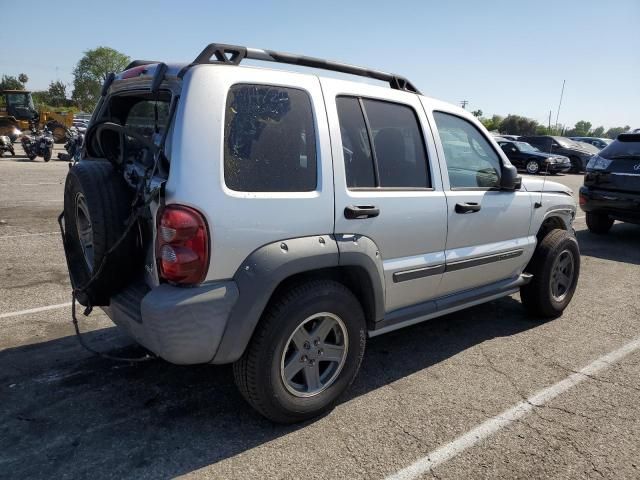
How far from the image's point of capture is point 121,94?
320cm

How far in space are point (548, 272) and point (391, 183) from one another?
6.87ft

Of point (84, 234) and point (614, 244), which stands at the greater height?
point (84, 234)

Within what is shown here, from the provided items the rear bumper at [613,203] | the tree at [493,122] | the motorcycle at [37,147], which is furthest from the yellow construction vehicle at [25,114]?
the tree at [493,122]

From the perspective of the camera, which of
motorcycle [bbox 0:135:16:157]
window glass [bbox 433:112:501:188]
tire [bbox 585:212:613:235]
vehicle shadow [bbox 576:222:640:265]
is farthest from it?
motorcycle [bbox 0:135:16:157]

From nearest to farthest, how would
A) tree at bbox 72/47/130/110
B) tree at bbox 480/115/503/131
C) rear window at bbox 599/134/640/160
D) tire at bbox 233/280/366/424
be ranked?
tire at bbox 233/280/366/424 < rear window at bbox 599/134/640/160 < tree at bbox 480/115/503/131 < tree at bbox 72/47/130/110

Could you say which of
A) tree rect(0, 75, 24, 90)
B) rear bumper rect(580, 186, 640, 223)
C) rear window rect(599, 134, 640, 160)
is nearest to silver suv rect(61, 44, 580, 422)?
rear bumper rect(580, 186, 640, 223)

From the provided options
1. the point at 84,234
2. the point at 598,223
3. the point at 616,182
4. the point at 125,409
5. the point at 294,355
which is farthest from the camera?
the point at 598,223

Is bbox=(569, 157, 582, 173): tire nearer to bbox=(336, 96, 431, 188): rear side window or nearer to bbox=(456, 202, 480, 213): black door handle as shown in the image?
bbox=(456, 202, 480, 213): black door handle

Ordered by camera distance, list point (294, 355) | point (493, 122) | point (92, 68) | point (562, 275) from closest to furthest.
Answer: point (294, 355) < point (562, 275) < point (493, 122) < point (92, 68)

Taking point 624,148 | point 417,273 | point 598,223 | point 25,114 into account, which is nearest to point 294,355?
point 417,273

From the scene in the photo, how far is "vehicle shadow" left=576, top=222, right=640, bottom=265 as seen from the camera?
7.16 m

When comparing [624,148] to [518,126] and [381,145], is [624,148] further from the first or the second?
[518,126]

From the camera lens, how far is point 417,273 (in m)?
3.23

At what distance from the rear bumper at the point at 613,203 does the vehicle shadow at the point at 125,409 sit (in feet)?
16.5
